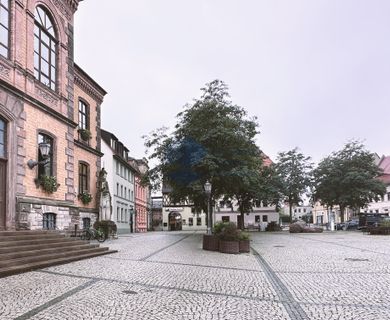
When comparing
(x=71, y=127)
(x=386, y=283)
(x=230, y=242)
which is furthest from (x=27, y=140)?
(x=386, y=283)

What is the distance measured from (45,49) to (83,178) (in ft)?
33.0

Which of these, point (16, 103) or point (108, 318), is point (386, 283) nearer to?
point (108, 318)

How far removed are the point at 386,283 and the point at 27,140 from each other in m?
13.8

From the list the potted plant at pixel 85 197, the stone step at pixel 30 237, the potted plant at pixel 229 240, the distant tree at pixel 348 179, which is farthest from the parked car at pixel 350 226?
the stone step at pixel 30 237

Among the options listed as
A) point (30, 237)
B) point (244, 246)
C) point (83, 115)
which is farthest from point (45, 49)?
point (244, 246)

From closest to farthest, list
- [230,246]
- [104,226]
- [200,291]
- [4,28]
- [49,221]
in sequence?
[200,291] → [4,28] → [230,246] → [49,221] → [104,226]

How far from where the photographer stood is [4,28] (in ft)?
54.4

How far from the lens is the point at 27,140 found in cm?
1750

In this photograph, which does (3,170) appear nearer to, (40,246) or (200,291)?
(40,246)

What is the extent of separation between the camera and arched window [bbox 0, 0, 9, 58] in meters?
16.4

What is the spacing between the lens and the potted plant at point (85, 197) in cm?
2663

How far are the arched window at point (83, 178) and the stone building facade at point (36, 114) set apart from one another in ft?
19.6

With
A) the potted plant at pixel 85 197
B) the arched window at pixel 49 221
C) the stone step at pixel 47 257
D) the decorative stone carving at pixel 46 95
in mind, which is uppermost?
the decorative stone carving at pixel 46 95

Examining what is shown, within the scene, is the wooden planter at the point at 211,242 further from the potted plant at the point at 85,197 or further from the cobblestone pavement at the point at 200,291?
the potted plant at the point at 85,197
